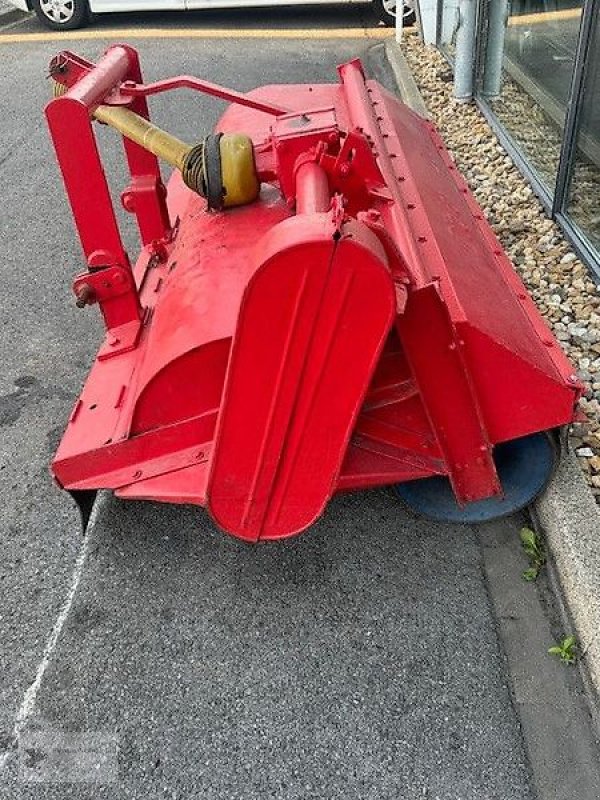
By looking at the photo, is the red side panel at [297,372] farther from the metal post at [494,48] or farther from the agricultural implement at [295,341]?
the metal post at [494,48]

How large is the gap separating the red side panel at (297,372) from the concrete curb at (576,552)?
0.75 meters

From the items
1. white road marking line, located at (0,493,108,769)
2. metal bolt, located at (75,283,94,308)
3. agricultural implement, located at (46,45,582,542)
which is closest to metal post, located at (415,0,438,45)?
agricultural implement, located at (46,45,582,542)

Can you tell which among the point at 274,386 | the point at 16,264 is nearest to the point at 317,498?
the point at 274,386

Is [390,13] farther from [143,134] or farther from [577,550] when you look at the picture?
→ [577,550]

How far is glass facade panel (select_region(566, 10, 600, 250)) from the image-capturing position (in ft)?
12.3

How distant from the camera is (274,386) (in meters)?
1.96

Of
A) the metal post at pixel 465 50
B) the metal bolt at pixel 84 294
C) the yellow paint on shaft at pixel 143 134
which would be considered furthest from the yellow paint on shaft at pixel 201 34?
the metal bolt at pixel 84 294

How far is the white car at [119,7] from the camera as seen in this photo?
874 cm

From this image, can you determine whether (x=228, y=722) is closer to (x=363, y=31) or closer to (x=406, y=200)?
(x=406, y=200)

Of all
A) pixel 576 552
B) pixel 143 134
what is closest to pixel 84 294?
pixel 143 134

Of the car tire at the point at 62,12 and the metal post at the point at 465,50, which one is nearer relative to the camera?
the metal post at the point at 465,50

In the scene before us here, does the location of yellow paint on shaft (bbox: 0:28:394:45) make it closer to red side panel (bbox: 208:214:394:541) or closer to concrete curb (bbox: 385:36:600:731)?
concrete curb (bbox: 385:36:600:731)

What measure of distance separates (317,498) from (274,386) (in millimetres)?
375

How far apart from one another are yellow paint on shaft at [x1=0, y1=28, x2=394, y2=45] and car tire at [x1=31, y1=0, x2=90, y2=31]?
0.14m
